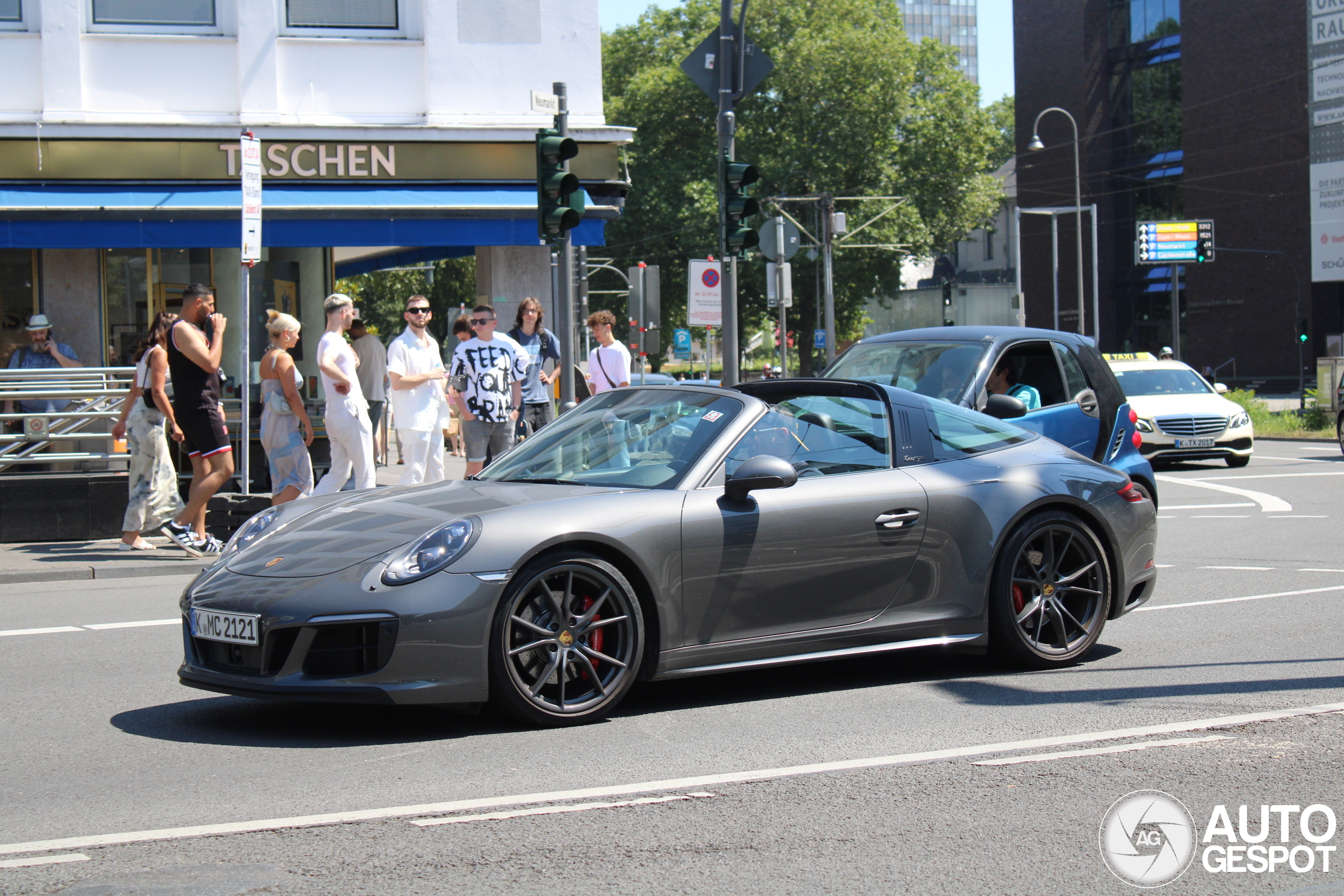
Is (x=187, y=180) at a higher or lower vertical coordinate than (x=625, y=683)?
higher

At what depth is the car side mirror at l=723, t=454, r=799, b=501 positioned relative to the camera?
539cm

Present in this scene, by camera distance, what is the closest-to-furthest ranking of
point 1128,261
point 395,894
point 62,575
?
point 395,894, point 62,575, point 1128,261

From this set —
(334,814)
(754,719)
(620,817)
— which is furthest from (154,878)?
(754,719)

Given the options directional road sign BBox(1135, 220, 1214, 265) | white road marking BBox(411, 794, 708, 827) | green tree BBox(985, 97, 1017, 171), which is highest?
green tree BBox(985, 97, 1017, 171)

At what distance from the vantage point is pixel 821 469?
19.4 feet

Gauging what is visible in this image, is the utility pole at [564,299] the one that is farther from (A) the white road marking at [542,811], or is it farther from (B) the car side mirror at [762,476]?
(A) the white road marking at [542,811]

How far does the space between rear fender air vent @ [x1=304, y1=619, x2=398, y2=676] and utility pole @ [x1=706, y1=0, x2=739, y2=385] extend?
32.3ft

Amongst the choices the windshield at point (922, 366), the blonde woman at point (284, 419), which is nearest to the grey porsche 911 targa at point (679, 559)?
the windshield at point (922, 366)

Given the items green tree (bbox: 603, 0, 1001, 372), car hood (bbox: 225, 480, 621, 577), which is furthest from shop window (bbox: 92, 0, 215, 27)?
green tree (bbox: 603, 0, 1001, 372)

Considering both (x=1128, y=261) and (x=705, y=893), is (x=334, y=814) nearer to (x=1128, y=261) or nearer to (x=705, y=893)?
(x=705, y=893)

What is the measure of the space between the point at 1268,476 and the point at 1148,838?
1570 cm

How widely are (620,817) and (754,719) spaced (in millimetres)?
1396

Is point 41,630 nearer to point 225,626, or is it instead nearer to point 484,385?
point 225,626

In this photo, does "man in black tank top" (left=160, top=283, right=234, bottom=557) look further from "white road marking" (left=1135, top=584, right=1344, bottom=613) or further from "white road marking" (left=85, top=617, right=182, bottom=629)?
"white road marking" (left=1135, top=584, right=1344, bottom=613)
